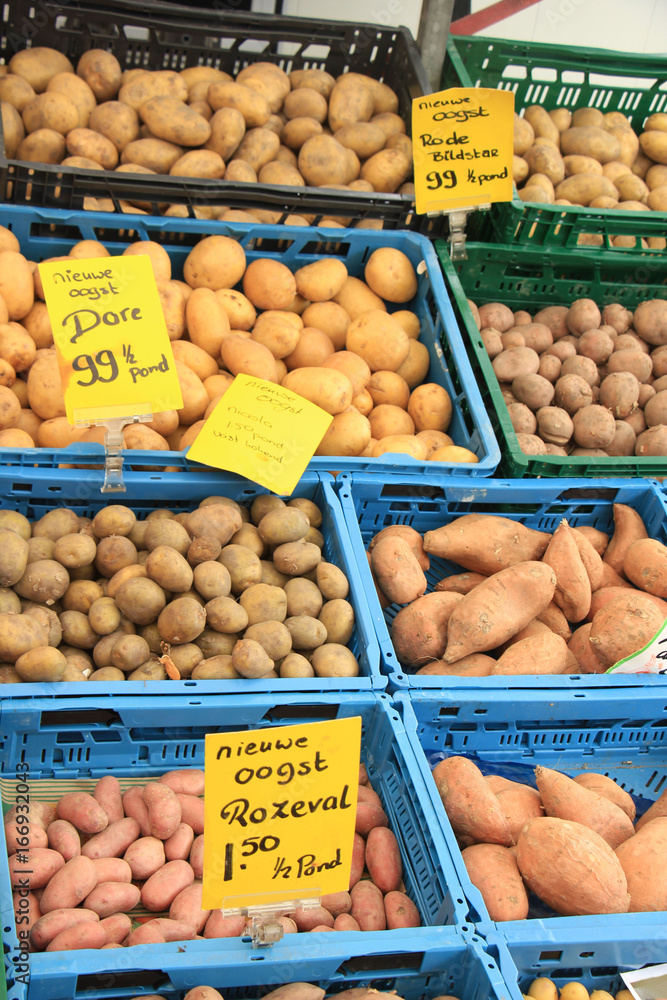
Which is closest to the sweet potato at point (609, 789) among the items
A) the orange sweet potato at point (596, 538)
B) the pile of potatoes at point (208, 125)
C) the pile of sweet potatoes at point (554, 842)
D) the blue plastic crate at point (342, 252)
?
the pile of sweet potatoes at point (554, 842)

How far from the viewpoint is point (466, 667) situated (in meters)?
1.97

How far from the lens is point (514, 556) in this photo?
7.22ft

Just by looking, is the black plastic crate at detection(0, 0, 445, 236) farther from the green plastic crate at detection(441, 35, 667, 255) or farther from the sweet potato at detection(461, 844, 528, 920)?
the sweet potato at detection(461, 844, 528, 920)

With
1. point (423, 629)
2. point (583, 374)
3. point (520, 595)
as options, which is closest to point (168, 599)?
point (423, 629)

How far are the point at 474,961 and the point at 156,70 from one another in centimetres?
311

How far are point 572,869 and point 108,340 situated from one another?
1.43 metres

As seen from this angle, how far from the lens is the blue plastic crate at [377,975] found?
4.21 feet

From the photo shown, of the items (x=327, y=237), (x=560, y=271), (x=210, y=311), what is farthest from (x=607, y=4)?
(x=210, y=311)

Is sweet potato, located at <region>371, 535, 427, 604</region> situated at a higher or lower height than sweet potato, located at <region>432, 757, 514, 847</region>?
higher

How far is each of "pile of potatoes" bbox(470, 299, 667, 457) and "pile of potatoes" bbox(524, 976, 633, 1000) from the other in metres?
1.39

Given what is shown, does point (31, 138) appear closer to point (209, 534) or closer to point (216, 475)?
point (216, 475)

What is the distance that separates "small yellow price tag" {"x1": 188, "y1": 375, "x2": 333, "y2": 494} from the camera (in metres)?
2.02

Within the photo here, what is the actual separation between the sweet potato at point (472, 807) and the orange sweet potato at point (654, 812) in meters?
0.32

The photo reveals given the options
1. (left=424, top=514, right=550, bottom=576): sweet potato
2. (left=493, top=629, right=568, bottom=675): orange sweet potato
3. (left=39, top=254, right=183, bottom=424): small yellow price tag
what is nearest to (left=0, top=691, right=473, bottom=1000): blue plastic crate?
(left=493, top=629, right=568, bottom=675): orange sweet potato
